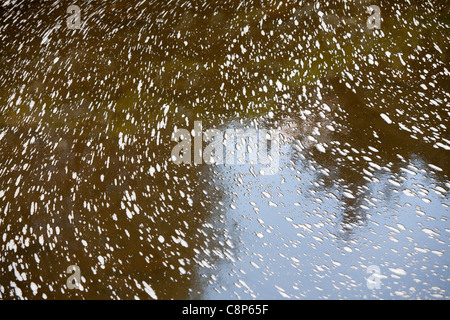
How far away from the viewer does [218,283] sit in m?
0.73

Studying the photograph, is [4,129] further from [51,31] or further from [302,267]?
[302,267]

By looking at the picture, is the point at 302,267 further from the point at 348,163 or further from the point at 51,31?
the point at 51,31

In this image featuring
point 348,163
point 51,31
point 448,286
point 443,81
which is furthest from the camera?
point 51,31

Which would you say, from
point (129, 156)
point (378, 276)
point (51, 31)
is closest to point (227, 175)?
point (129, 156)

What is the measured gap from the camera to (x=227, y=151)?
3.11ft

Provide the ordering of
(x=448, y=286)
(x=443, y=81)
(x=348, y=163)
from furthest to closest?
(x=443, y=81), (x=348, y=163), (x=448, y=286)

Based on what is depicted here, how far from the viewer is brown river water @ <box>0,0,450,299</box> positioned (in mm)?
750

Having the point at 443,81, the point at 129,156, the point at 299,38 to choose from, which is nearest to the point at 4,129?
the point at 129,156

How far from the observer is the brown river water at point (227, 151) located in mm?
750

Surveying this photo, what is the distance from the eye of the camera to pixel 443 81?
1.03 meters

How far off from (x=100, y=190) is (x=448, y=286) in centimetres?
62

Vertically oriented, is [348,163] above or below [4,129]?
below

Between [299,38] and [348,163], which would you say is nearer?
[348,163]
